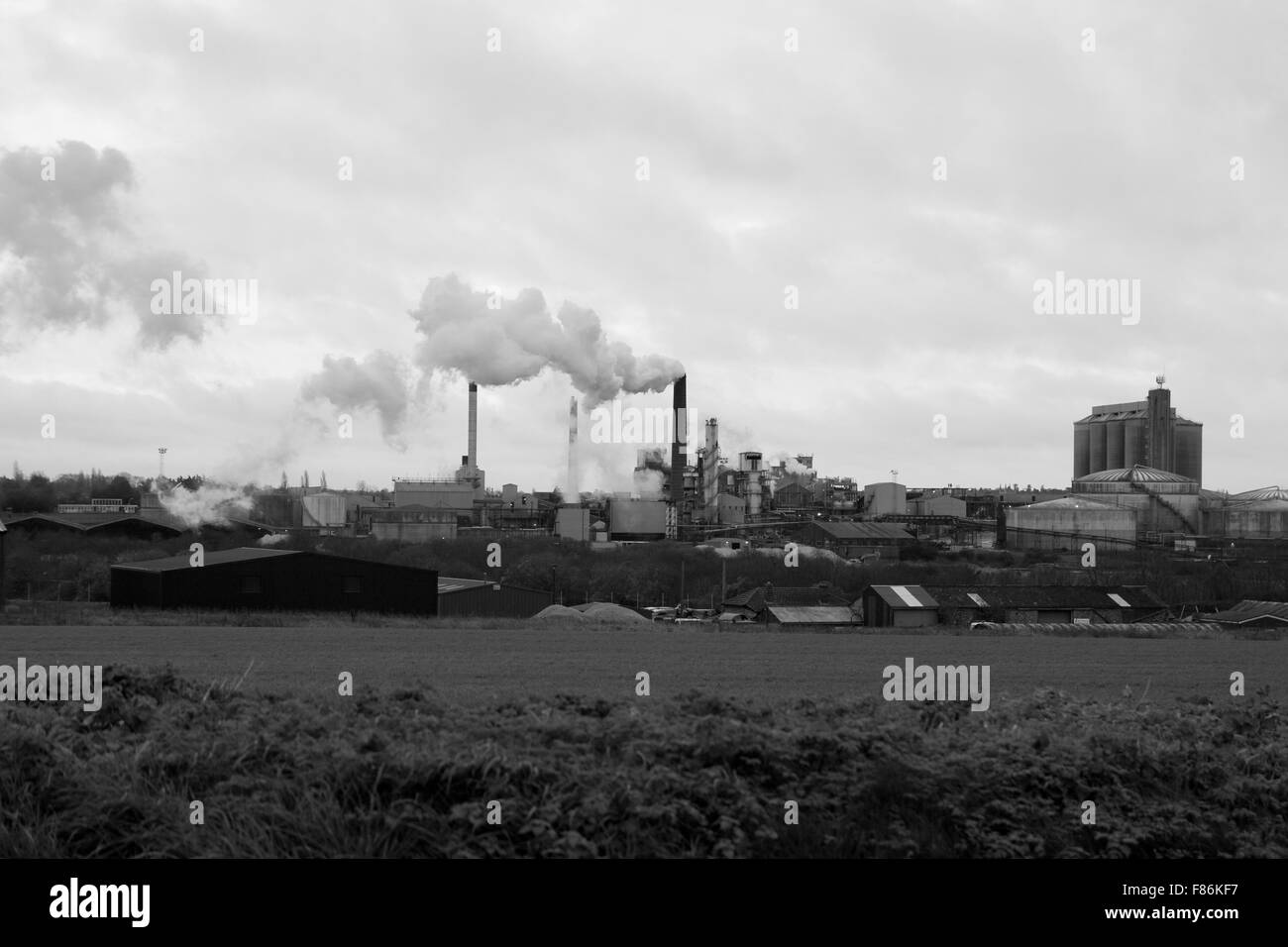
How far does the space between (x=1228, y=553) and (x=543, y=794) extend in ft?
251

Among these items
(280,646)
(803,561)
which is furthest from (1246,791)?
(803,561)

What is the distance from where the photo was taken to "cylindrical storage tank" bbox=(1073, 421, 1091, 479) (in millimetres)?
129750

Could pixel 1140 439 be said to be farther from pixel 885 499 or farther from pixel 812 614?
pixel 812 614

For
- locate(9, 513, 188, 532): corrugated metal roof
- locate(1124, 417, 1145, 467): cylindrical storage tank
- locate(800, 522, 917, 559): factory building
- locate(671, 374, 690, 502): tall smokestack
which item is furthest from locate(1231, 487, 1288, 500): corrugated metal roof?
locate(9, 513, 188, 532): corrugated metal roof

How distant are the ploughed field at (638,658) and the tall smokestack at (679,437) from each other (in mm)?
45382

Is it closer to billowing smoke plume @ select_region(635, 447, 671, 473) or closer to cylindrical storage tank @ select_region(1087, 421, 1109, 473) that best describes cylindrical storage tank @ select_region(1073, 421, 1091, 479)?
cylindrical storage tank @ select_region(1087, 421, 1109, 473)

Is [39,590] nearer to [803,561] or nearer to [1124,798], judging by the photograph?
[803,561]

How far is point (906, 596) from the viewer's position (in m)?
44.5

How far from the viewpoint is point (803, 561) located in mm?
68062

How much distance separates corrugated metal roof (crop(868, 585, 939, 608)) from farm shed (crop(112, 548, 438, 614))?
17.7 m

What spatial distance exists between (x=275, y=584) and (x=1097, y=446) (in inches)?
4374

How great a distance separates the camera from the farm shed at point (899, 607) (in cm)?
4300

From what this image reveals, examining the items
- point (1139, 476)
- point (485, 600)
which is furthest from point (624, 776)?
point (1139, 476)
